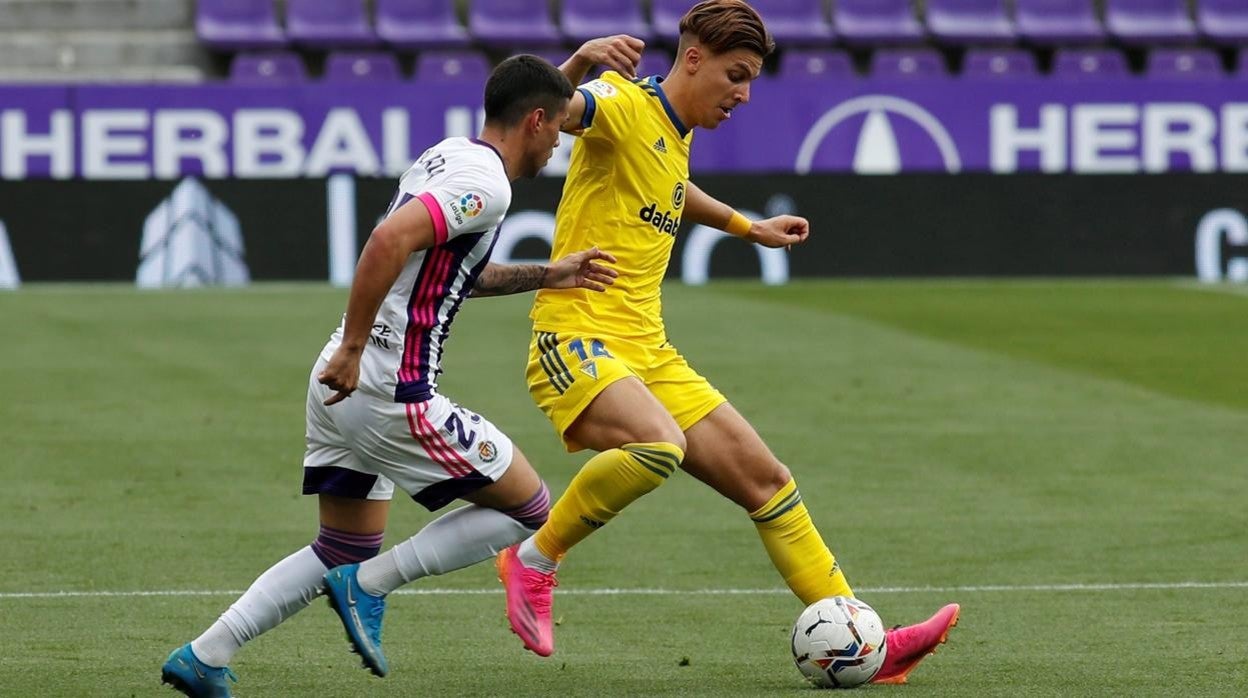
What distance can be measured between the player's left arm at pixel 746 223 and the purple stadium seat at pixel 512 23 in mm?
18156

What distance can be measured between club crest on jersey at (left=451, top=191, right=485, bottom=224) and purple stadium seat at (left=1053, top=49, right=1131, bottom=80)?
20.5 meters

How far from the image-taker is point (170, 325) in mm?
16703

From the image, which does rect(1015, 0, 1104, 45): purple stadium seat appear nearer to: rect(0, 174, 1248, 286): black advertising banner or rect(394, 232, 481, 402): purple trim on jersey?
rect(0, 174, 1248, 286): black advertising banner

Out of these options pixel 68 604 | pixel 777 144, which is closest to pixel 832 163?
pixel 777 144

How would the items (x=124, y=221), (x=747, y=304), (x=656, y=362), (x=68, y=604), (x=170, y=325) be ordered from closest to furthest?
(x=656, y=362) < (x=68, y=604) < (x=170, y=325) < (x=747, y=304) < (x=124, y=221)

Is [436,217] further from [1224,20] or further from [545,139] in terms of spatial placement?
[1224,20]

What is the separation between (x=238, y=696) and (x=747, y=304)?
12819 millimetres

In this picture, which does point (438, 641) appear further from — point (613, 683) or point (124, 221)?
point (124, 221)

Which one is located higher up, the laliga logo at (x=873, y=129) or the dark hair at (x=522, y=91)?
the dark hair at (x=522, y=91)

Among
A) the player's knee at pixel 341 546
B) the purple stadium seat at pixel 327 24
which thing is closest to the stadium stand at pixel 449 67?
the purple stadium seat at pixel 327 24

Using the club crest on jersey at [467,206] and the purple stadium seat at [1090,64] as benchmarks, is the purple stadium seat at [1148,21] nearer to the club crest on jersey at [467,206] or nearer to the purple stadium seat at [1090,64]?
the purple stadium seat at [1090,64]

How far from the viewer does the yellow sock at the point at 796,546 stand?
626cm

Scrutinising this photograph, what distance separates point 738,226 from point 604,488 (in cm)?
131

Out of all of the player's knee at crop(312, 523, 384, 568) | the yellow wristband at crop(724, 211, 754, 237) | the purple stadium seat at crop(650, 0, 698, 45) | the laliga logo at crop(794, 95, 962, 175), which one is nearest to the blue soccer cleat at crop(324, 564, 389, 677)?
the player's knee at crop(312, 523, 384, 568)
